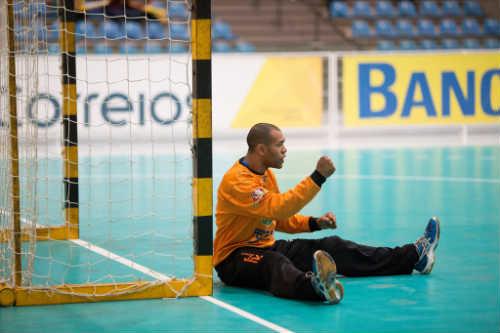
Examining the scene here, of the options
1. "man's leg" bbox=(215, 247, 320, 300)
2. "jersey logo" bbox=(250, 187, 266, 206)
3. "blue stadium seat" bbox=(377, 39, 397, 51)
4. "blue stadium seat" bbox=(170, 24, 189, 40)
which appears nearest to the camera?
"man's leg" bbox=(215, 247, 320, 300)

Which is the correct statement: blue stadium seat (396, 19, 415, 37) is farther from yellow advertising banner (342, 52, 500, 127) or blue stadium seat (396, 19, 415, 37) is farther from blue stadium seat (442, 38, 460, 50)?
yellow advertising banner (342, 52, 500, 127)

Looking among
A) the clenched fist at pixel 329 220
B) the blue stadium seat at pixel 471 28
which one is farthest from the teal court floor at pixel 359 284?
the blue stadium seat at pixel 471 28

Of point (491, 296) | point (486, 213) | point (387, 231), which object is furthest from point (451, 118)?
point (491, 296)

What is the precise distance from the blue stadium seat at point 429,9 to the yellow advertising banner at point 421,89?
11.8 metres

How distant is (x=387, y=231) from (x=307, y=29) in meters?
21.4

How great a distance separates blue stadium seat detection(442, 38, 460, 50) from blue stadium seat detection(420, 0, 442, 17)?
139cm

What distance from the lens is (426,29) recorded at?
97.5 ft

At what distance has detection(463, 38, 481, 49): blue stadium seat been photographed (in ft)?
96.1

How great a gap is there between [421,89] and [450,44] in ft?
36.7

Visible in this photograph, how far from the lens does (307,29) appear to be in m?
29.7

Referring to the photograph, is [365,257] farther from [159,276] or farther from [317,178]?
[159,276]

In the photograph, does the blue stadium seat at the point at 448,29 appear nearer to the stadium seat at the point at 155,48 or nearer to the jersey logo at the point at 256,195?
the stadium seat at the point at 155,48

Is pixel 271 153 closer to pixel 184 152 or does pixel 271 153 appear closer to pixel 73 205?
pixel 73 205

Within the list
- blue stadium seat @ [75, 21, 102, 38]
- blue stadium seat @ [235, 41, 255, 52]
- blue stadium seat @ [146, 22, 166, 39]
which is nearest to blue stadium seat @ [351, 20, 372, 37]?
blue stadium seat @ [235, 41, 255, 52]
